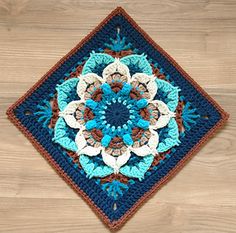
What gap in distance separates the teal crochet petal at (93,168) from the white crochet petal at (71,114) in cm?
8

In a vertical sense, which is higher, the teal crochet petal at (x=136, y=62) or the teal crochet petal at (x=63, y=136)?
the teal crochet petal at (x=136, y=62)

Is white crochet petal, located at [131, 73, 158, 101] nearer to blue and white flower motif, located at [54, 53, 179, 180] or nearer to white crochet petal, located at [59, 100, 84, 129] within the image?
blue and white flower motif, located at [54, 53, 179, 180]

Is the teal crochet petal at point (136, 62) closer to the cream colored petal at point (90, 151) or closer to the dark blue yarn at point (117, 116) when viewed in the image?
the dark blue yarn at point (117, 116)

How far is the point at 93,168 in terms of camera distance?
1004mm

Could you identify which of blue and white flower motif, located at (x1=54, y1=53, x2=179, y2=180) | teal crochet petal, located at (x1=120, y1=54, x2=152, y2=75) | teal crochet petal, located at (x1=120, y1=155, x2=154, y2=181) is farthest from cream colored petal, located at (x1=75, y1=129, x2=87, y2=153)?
teal crochet petal, located at (x1=120, y1=54, x2=152, y2=75)

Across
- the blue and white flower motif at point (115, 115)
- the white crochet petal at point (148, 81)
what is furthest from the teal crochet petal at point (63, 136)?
the white crochet petal at point (148, 81)

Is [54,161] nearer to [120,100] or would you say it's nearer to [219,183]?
[120,100]

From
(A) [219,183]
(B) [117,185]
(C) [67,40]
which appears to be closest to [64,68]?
(C) [67,40]

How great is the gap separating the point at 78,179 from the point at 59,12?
1.42 feet

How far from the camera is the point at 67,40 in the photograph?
1.07 meters

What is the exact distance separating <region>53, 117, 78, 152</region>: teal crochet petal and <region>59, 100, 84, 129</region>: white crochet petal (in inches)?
0.4

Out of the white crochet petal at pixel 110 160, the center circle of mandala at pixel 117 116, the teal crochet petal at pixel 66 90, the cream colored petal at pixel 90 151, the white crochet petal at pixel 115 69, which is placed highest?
the white crochet petal at pixel 115 69

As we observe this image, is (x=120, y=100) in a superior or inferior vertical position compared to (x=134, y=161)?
superior

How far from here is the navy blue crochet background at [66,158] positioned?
0.99 meters
